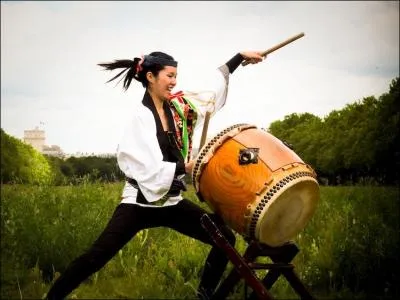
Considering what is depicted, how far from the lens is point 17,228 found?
511 cm

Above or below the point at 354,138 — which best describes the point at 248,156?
above

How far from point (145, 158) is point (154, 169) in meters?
0.10

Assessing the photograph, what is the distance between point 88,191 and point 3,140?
55271 millimetres

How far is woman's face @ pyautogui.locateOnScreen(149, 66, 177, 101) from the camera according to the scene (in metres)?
3.42

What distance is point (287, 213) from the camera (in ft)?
9.87

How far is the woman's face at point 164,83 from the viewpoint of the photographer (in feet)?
11.2

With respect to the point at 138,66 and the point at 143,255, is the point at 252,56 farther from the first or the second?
the point at 143,255

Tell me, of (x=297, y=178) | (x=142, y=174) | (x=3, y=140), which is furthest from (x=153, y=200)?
(x=3, y=140)

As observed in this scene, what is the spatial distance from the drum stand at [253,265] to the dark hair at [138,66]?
1141mm

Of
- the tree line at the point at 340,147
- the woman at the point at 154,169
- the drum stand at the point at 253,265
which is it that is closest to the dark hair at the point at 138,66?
the woman at the point at 154,169

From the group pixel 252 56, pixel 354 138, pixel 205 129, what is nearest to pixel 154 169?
pixel 205 129

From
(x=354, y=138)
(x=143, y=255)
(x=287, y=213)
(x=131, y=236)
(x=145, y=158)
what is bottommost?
(x=354, y=138)

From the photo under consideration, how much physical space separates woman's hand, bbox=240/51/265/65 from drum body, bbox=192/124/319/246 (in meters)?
0.68

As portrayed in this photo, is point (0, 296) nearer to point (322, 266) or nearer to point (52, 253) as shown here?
point (52, 253)
